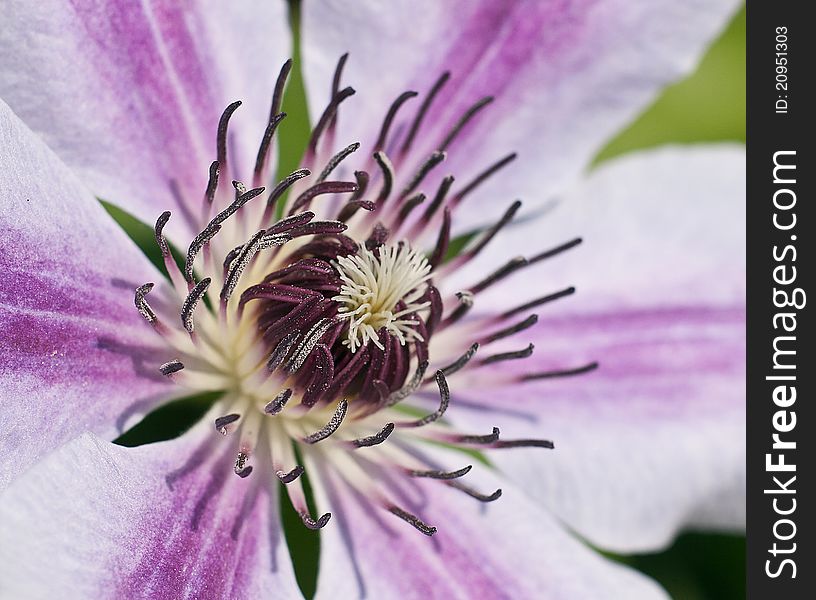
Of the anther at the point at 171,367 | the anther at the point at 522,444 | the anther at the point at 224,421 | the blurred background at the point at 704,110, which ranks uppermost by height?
the blurred background at the point at 704,110

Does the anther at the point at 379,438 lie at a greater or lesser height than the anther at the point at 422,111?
lesser

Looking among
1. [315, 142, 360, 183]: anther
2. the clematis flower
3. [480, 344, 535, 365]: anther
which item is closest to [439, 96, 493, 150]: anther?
the clematis flower

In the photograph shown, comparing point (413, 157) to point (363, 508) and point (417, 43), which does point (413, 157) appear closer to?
point (417, 43)

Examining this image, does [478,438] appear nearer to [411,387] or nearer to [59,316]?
[411,387]

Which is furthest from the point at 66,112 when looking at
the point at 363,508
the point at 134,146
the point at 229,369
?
→ the point at 363,508

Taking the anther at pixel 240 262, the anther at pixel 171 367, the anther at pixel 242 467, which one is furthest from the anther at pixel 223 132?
the anther at pixel 242 467

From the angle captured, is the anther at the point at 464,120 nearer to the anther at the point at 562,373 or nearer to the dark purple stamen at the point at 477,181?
the dark purple stamen at the point at 477,181

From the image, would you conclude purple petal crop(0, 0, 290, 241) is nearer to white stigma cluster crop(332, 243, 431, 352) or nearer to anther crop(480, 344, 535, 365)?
white stigma cluster crop(332, 243, 431, 352)
